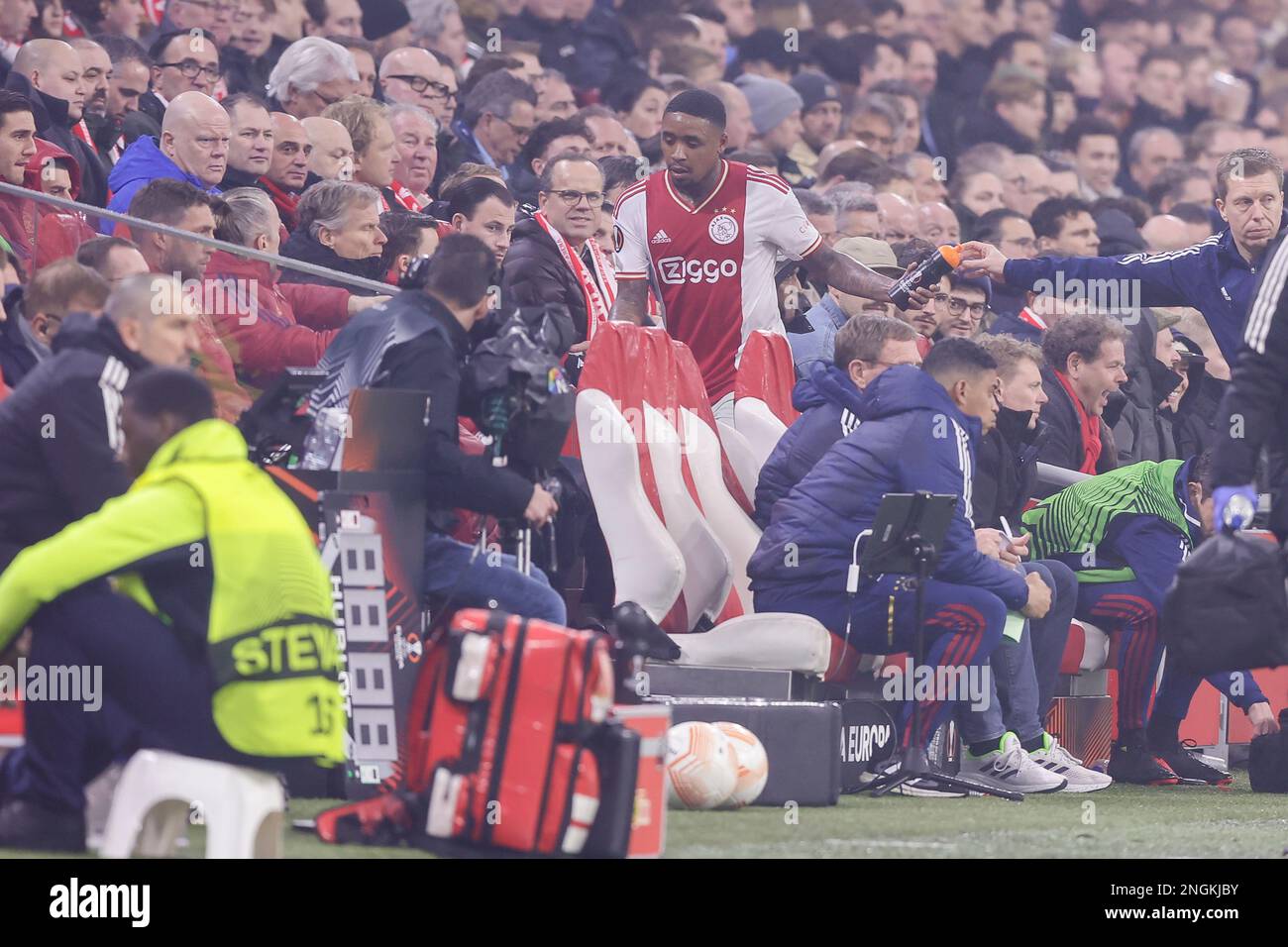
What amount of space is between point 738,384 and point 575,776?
3532 millimetres

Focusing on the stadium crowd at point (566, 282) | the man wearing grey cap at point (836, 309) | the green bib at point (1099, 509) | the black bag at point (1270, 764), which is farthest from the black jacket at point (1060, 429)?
the black bag at point (1270, 764)

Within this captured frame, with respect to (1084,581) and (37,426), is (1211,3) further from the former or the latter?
(37,426)

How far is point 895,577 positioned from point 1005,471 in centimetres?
117

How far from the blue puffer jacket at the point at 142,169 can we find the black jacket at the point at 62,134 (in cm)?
7

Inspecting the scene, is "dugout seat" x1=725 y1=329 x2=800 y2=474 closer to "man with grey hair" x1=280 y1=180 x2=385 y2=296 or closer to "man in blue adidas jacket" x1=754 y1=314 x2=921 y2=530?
"man in blue adidas jacket" x1=754 y1=314 x2=921 y2=530

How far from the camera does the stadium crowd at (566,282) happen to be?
673cm

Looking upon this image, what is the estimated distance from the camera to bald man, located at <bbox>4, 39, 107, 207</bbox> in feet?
29.8

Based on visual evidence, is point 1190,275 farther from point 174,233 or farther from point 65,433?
point 65,433

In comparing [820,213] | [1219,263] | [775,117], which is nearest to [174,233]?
[1219,263]

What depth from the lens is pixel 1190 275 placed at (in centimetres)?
857

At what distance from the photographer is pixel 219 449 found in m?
5.38

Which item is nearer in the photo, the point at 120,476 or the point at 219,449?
the point at 219,449

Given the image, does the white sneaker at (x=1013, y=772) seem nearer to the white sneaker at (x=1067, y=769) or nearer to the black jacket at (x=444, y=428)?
the white sneaker at (x=1067, y=769)
